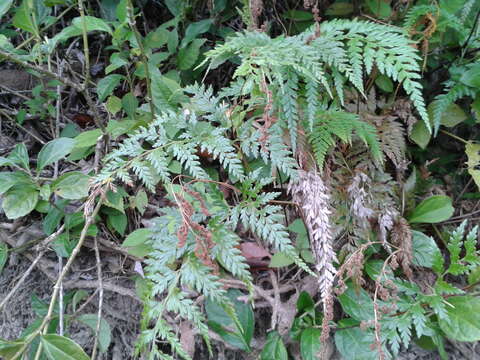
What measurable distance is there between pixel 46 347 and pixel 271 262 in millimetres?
805

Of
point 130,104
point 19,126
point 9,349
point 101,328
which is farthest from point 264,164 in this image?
point 19,126

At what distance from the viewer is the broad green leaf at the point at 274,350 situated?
4.79 feet

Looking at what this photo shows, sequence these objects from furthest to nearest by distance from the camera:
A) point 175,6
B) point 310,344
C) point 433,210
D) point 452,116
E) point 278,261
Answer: point 175,6 < point 452,116 < point 433,210 < point 278,261 < point 310,344

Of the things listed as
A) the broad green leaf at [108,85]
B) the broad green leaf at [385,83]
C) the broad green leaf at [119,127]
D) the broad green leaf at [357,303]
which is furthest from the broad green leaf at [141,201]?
the broad green leaf at [385,83]

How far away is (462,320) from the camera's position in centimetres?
139

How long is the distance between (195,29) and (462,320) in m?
1.60

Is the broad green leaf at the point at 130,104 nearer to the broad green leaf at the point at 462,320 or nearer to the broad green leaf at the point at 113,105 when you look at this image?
the broad green leaf at the point at 113,105

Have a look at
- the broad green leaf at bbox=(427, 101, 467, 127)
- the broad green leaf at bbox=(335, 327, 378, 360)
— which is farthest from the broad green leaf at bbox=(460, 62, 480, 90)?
the broad green leaf at bbox=(335, 327, 378, 360)

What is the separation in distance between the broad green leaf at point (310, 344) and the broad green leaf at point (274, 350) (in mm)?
69

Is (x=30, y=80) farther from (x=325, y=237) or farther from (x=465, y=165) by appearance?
(x=465, y=165)

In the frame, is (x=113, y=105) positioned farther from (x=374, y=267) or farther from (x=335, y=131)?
(x=374, y=267)

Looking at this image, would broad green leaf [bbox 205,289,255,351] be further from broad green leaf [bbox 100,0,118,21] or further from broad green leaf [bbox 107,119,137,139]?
broad green leaf [bbox 100,0,118,21]

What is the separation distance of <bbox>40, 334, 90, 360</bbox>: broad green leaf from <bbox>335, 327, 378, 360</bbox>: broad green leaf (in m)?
0.88

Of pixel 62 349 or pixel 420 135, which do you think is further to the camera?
pixel 420 135
